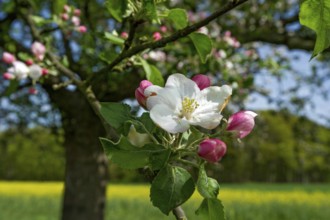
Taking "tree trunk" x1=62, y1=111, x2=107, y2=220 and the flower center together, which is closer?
the flower center

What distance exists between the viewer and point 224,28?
5.74 meters

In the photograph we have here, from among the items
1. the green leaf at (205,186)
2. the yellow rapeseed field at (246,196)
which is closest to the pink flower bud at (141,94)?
the green leaf at (205,186)

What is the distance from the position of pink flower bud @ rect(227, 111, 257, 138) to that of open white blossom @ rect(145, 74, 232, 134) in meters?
0.05

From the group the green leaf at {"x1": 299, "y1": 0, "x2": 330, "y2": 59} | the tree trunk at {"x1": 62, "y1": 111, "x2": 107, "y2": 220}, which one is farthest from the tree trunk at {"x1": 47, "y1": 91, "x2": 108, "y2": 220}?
the green leaf at {"x1": 299, "y1": 0, "x2": 330, "y2": 59}

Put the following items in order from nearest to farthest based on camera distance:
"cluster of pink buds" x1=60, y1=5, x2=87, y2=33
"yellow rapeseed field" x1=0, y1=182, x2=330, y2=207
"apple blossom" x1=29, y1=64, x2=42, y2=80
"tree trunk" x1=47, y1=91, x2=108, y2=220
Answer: "apple blossom" x1=29, y1=64, x2=42, y2=80, "cluster of pink buds" x1=60, y1=5, x2=87, y2=33, "tree trunk" x1=47, y1=91, x2=108, y2=220, "yellow rapeseed field" x1=0, y1=182, x2=330, y2=207

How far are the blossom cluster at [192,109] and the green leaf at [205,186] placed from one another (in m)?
0.05

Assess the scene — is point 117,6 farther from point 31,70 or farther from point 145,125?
point 31,70

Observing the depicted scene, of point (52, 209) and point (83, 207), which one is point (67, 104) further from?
point (52, 209)

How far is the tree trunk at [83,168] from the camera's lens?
6520 mm

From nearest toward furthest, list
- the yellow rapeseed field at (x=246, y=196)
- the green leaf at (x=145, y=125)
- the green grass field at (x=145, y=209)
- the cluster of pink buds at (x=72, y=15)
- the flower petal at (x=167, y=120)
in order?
the flower petal at (x=167, y=120), the green leaf at (x=145, y=125), the cluster of pink buds at (x=72, y=15), the green grass field at (x=145, y=209), the yellow rapeseed field at (x=246, y=196)

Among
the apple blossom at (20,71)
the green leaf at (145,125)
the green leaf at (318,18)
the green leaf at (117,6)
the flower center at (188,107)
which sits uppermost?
the green leaf at (318,18)

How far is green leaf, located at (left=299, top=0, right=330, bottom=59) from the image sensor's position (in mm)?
1011

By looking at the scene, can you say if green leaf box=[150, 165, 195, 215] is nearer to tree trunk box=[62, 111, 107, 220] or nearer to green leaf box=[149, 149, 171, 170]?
green leaf box=[149, 149, 171, 170]

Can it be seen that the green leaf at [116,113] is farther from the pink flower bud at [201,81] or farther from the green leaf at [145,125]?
the pink flower bud at [201,81]
